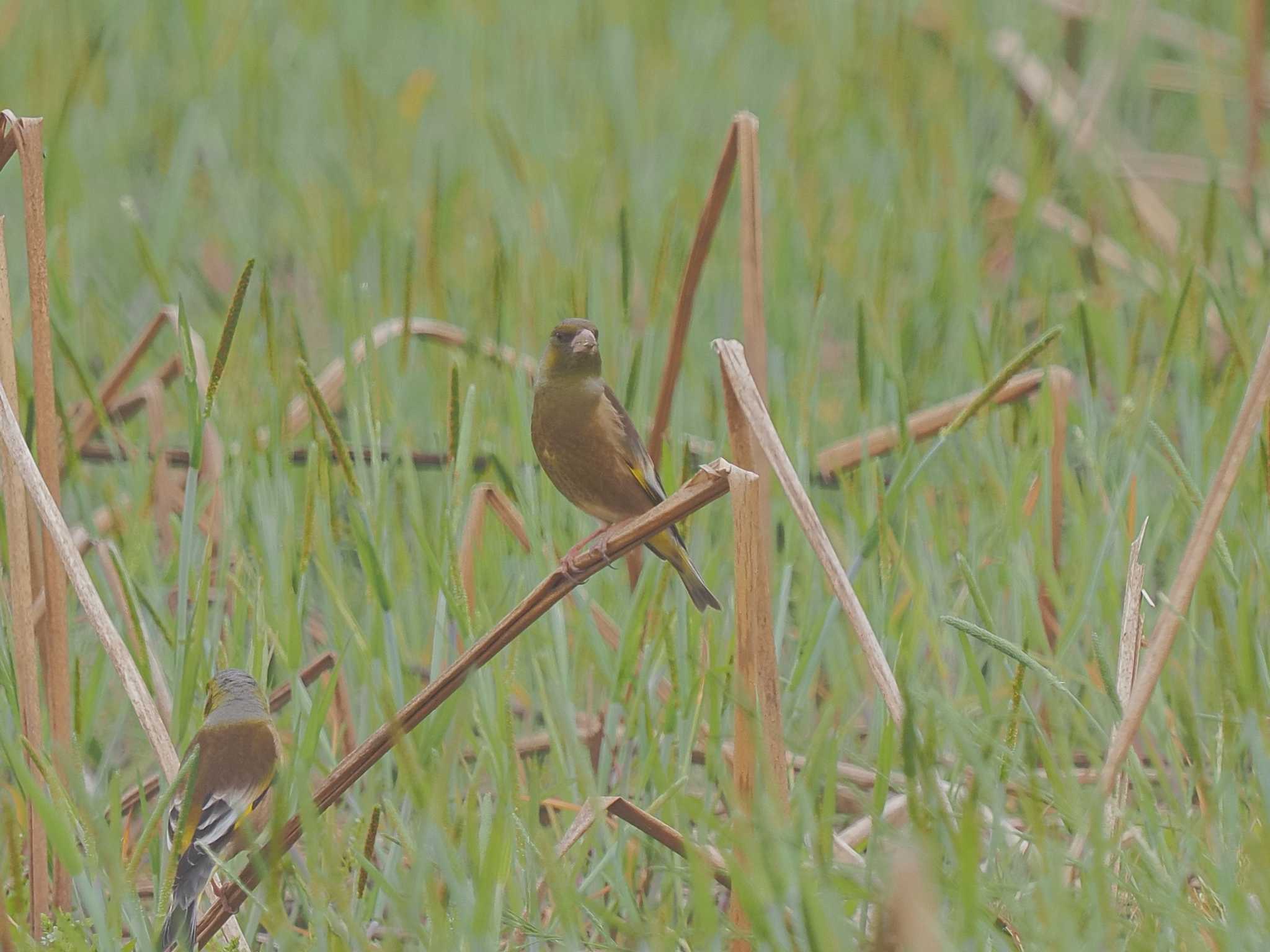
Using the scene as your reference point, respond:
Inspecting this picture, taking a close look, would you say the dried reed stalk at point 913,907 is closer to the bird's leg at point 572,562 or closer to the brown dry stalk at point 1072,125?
the bird's leg at point 572,562

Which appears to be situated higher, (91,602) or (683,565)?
(91,602)

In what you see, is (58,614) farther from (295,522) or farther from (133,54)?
(133,54)

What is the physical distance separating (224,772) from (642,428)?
3.25 ft

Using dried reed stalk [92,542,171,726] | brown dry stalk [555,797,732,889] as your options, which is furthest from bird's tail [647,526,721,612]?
dried reed stalk [92,542,171,726]

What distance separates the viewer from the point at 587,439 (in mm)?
2609

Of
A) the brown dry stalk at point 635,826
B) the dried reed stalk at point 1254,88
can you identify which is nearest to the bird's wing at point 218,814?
the brown dry stalk at point 635,826

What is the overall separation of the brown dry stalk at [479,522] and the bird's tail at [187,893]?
0.74m

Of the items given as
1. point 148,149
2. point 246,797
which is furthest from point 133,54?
point 246,797

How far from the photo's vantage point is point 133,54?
513 cm

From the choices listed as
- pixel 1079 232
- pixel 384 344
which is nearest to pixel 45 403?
pixel 384 344

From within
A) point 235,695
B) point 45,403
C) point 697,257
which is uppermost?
point 697,257

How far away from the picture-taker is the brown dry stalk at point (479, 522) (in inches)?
102

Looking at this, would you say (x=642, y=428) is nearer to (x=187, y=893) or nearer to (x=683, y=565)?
(x=683, y=565)

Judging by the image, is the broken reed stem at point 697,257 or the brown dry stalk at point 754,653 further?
the broken reed stem at point 697,257
